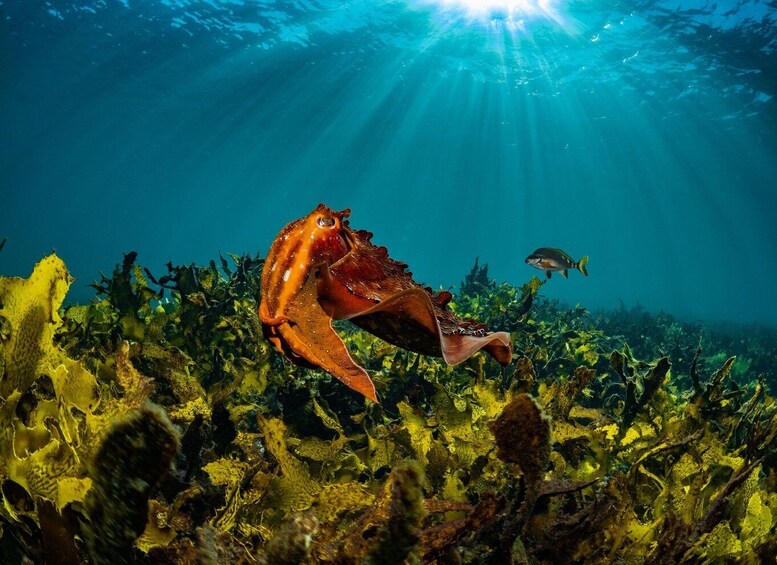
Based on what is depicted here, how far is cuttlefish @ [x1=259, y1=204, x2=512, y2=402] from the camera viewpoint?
4.54ft

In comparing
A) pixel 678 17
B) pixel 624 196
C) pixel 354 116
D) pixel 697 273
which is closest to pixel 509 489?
pixel 678 17

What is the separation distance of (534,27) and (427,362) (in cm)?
3088

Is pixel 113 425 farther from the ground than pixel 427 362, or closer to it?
farther from the ground

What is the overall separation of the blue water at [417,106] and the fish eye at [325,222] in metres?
6.96

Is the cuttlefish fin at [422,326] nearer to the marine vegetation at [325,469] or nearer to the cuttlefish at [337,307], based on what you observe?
the cuttlefish at [337,307]

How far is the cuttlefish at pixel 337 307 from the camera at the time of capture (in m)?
1.38

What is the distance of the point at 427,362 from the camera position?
3205mm

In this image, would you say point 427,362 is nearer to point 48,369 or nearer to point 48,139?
point 48,369

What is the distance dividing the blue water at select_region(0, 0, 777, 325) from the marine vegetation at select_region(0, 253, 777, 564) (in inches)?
256

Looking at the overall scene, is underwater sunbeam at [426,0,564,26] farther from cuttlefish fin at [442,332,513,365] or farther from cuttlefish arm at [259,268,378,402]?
cuttlefish arm at [259,268,378,402]

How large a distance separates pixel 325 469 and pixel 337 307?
0.76 metres

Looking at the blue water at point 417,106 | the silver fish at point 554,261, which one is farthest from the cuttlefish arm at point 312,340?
the blue water at point 417,106

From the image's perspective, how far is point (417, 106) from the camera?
4006 centimetres

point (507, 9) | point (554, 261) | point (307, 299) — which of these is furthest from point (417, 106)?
point (307, 299)
